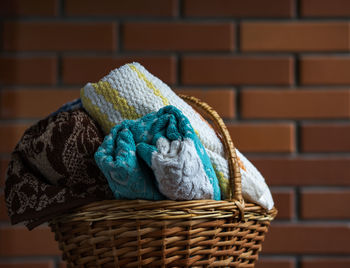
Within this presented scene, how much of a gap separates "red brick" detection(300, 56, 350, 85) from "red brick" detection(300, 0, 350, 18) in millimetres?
125

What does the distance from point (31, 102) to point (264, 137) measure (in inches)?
26.4

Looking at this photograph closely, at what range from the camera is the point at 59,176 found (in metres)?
0.77

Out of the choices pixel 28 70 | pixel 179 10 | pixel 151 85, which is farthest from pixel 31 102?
pixel 151 85

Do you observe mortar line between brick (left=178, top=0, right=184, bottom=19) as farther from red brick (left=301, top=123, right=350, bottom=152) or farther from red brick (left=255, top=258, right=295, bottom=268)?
red brick (left=255, top=258, right=295, bottom=268)

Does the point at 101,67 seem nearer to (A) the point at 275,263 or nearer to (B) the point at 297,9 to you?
(B) the point at 297,9

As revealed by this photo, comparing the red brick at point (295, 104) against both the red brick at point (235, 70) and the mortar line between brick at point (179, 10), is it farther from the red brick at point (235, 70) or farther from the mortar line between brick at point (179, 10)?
the mortar line between brick at point (179, 10)

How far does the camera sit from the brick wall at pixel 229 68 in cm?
130

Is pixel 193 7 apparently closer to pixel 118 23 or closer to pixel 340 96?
pixel 118 23

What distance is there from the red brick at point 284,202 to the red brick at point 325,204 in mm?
32

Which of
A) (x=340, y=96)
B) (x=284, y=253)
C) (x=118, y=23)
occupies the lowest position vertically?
(x=284, y=253)

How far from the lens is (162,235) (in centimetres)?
70

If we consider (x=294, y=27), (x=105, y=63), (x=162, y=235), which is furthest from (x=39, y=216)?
(x=294, y=27)

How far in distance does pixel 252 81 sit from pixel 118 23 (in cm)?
42

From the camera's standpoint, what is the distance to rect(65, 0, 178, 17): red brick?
1310mm
